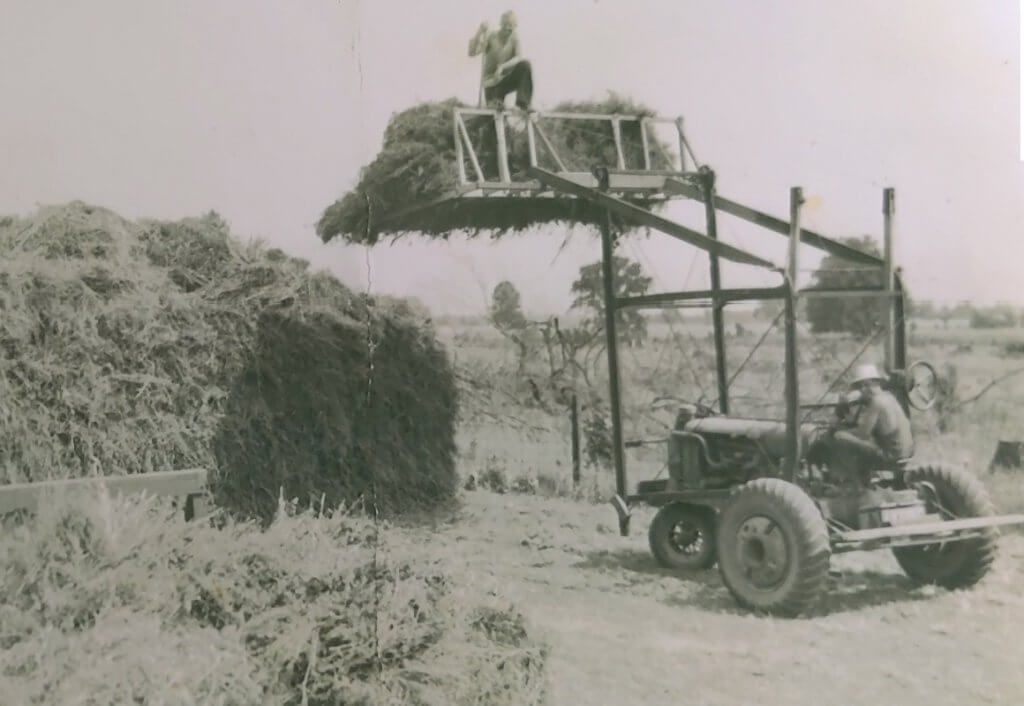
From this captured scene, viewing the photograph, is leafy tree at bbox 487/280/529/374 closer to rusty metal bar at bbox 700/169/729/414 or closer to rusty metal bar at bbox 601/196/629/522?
rusty metal bar at bbox 601/196/629/522

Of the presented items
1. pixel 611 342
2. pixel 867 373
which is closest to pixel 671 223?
pixel 611 342

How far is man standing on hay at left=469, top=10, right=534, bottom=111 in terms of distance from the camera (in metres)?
4.00

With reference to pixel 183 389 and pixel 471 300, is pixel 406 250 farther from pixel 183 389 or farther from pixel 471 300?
pixel 183 389

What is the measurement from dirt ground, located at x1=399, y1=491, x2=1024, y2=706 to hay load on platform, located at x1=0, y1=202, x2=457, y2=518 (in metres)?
0.41

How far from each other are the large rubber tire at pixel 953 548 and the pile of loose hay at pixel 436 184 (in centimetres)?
Answer: 181

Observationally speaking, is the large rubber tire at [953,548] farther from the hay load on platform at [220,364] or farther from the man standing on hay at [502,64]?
the man standing on hay at [502,64]

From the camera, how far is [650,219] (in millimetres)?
4105

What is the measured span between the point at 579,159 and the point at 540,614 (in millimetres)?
1887

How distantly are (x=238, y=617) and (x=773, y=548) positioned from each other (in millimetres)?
2117

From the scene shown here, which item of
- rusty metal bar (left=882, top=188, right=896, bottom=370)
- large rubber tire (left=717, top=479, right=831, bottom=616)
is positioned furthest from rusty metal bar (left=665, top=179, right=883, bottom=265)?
large rubber tire (left=717, top=479, right=831, bottom=616)

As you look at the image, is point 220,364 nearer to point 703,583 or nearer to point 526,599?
point 526,599

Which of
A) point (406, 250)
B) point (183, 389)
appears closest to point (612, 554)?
point (406, 250)

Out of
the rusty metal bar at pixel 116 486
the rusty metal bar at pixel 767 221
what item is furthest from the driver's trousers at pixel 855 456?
the rusty metal bar at pixel 116 486

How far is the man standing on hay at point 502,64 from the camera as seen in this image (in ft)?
13.1
